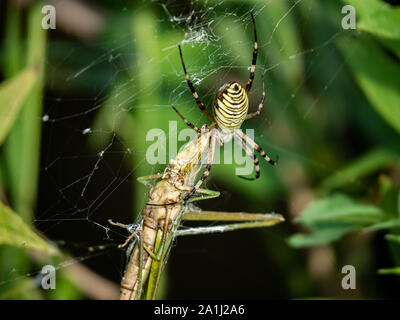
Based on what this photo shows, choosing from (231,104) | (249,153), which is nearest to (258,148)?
(249,153)

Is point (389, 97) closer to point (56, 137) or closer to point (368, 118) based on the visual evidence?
point (368, 118)

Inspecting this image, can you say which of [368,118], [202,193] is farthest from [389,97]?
[202,193]
